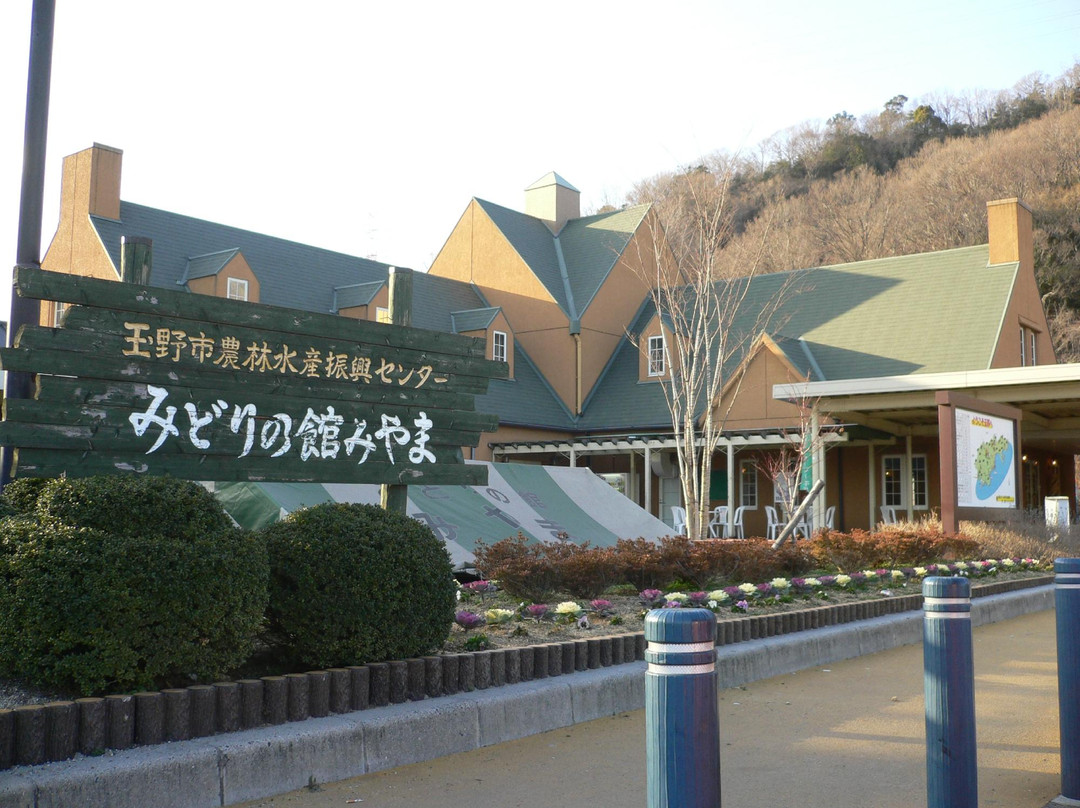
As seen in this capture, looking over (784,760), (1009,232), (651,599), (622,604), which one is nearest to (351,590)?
(784,760)

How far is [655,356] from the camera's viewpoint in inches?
1115

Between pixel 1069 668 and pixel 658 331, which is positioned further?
pixel 658 331

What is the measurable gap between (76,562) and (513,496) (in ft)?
33.4

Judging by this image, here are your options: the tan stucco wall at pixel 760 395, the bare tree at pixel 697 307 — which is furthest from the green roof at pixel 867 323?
the bare tree at pixel 697 307

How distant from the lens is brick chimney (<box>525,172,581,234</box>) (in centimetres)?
3266

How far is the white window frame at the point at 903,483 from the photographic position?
82.9ft

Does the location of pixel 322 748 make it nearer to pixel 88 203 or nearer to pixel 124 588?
pixel 124 588

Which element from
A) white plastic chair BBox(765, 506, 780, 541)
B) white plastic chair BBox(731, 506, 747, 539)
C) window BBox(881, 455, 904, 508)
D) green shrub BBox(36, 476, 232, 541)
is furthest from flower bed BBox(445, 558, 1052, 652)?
window BBox(881, 455, 904, 508)

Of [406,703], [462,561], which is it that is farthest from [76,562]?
[462,561]

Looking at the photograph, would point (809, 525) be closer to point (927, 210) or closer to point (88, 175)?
point (88, 175)

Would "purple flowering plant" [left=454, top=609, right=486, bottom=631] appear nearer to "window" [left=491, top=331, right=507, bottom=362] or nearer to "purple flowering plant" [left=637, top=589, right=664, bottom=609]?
"purple flowering plant" [left=637, top=589, right=664, bottom=609]

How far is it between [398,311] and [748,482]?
2148 cm

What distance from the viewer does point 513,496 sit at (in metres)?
14.5

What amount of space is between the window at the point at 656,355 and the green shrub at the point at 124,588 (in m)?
23.0
